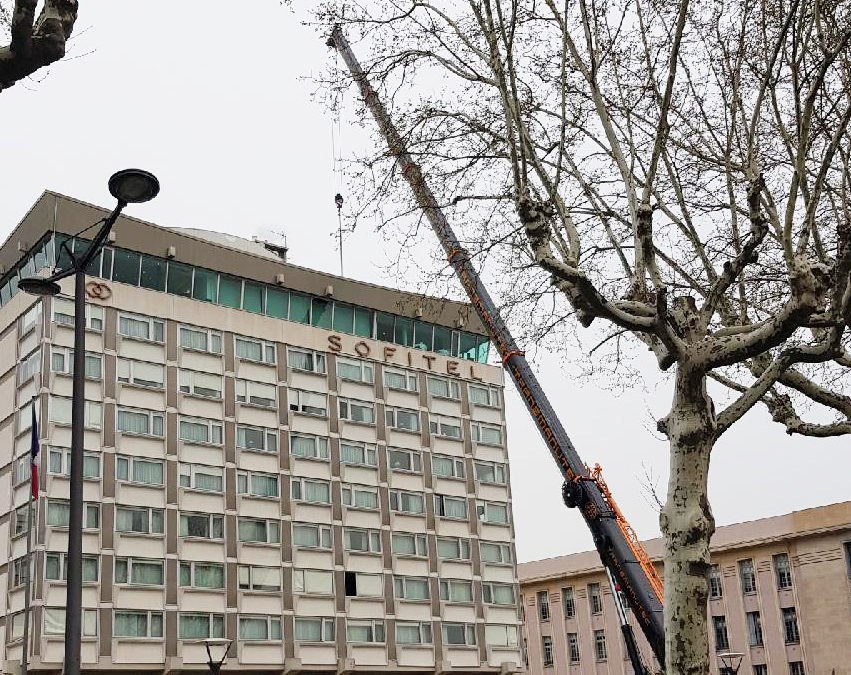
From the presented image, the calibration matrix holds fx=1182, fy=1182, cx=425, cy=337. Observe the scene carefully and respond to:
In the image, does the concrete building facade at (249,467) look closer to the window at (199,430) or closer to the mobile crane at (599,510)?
the window at (199,430)

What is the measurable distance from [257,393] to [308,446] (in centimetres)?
332

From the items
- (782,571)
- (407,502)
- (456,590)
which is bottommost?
(456,590)

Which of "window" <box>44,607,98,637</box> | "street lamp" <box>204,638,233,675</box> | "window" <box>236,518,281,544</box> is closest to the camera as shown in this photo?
"street lamp" <box>204,638,233,675</box>

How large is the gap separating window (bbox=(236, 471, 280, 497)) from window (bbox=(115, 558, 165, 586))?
485 cm

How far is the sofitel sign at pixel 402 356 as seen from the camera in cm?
5434

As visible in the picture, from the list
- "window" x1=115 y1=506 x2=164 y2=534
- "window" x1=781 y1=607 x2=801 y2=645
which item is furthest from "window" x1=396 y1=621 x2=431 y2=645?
"window" x1=781 y1=607 x2=801 y2=645

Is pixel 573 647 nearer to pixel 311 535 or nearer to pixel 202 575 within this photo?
pixel 311 535

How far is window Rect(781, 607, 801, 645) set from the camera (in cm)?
6631

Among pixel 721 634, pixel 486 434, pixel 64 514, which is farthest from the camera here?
pixel 721 634

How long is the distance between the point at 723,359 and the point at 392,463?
4084cm

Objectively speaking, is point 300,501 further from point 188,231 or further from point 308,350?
point 188,231

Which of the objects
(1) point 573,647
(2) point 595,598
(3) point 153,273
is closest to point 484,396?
(3) point 153,273

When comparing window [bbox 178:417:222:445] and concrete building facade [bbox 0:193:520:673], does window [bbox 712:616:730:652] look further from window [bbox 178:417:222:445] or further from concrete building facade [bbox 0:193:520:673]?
window [bbox 178:417:222:445]

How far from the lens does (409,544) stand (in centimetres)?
5372
